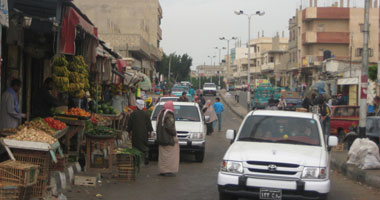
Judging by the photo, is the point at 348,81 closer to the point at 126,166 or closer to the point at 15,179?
the point at 126,166

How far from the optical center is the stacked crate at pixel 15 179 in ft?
23.6

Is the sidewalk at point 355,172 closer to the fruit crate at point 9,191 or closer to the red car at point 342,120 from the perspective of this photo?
the red car at point 342,120

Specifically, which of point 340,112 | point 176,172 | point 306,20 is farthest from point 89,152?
point 306,20

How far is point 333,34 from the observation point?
6178cm

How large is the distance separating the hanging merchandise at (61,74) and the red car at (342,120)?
1254 centimetres

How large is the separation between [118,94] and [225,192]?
45.8 feet

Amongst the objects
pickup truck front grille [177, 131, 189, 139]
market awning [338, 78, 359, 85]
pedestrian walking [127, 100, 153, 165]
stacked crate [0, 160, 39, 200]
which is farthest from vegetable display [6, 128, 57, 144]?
market awning [338, 78, 359, 85]

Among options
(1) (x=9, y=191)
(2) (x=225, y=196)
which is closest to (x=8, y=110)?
(1) (x=9, y=191)

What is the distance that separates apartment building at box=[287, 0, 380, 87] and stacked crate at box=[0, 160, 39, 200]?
54972 mm

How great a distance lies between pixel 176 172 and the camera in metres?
12.6

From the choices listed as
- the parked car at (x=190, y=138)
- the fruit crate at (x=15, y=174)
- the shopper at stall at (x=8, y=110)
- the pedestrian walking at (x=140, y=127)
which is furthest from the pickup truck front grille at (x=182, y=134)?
the fruit crate at (x=15, y=174)

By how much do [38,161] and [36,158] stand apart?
0.20ft

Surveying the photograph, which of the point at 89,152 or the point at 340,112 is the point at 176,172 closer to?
the point at 89,152

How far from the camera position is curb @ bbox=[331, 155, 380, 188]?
11648 millimetres
